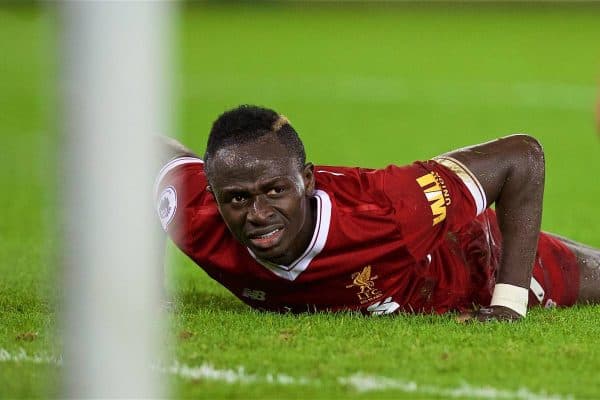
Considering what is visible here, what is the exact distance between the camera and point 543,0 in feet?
89.5

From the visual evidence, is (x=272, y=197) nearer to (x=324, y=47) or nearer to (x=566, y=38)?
(x=324, y=47)

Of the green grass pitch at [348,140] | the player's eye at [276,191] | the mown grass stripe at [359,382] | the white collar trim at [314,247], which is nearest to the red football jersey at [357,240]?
the white collar trim at [314,247]

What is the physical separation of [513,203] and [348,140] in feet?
25.4

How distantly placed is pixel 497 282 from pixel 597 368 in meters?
0.96

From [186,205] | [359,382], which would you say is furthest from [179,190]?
[359,382]

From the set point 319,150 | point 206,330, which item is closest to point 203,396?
point 206,330

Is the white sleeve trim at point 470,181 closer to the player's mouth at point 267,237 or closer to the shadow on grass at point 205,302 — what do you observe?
the player's mouth at point 267,237

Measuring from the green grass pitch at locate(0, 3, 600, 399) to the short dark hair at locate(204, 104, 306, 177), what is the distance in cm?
71

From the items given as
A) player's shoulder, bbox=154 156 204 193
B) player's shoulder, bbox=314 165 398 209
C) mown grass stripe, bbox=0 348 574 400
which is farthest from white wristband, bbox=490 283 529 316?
player's shoulder, bbox=154 156 204 193

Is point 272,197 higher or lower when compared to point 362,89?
higher

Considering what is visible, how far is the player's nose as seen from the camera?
17.1 ft

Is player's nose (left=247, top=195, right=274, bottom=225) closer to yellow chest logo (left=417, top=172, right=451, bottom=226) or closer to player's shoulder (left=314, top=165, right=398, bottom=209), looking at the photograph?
player's shoulder (left=314, top=165, right=398, bottom=209)

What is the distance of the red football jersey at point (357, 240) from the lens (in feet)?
17.9

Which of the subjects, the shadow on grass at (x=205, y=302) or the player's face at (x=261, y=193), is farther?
the shadow on grass at (x=205, y=302)
